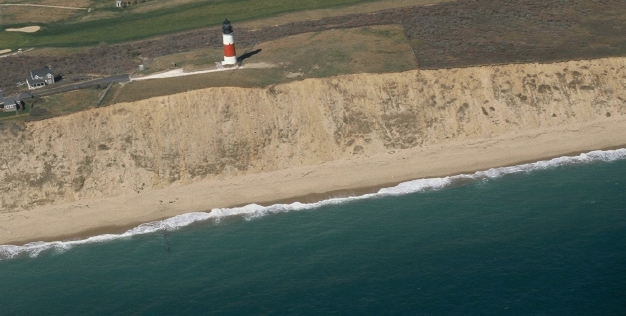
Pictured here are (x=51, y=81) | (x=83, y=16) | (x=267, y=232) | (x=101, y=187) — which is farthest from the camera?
(x=83, y=16)

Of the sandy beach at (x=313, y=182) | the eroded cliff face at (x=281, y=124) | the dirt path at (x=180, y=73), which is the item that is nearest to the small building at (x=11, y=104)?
the eroded cliff face at (x=281, y=124)

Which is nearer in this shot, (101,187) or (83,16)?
(101,187)

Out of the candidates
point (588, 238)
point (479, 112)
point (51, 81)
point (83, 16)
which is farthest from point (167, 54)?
point (588, 238)

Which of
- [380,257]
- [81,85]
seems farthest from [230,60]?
[380,257]

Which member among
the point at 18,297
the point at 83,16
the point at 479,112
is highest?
the point at 83,16

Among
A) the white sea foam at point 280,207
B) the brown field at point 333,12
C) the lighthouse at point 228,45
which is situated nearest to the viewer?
the white sea foam at point 280,207

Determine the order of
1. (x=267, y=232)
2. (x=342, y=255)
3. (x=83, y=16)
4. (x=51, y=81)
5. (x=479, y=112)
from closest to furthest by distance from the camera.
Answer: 1. (x=342, y=255)
2. (x=267, y=232)
3. (x=479, y=112)
4. (x=51, y=81)
5. (x=83, y=16)

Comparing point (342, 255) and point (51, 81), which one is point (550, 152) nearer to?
point (342, 255)

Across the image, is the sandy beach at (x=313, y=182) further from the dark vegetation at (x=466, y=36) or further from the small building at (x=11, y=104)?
the small building at (x=11, y=104)
